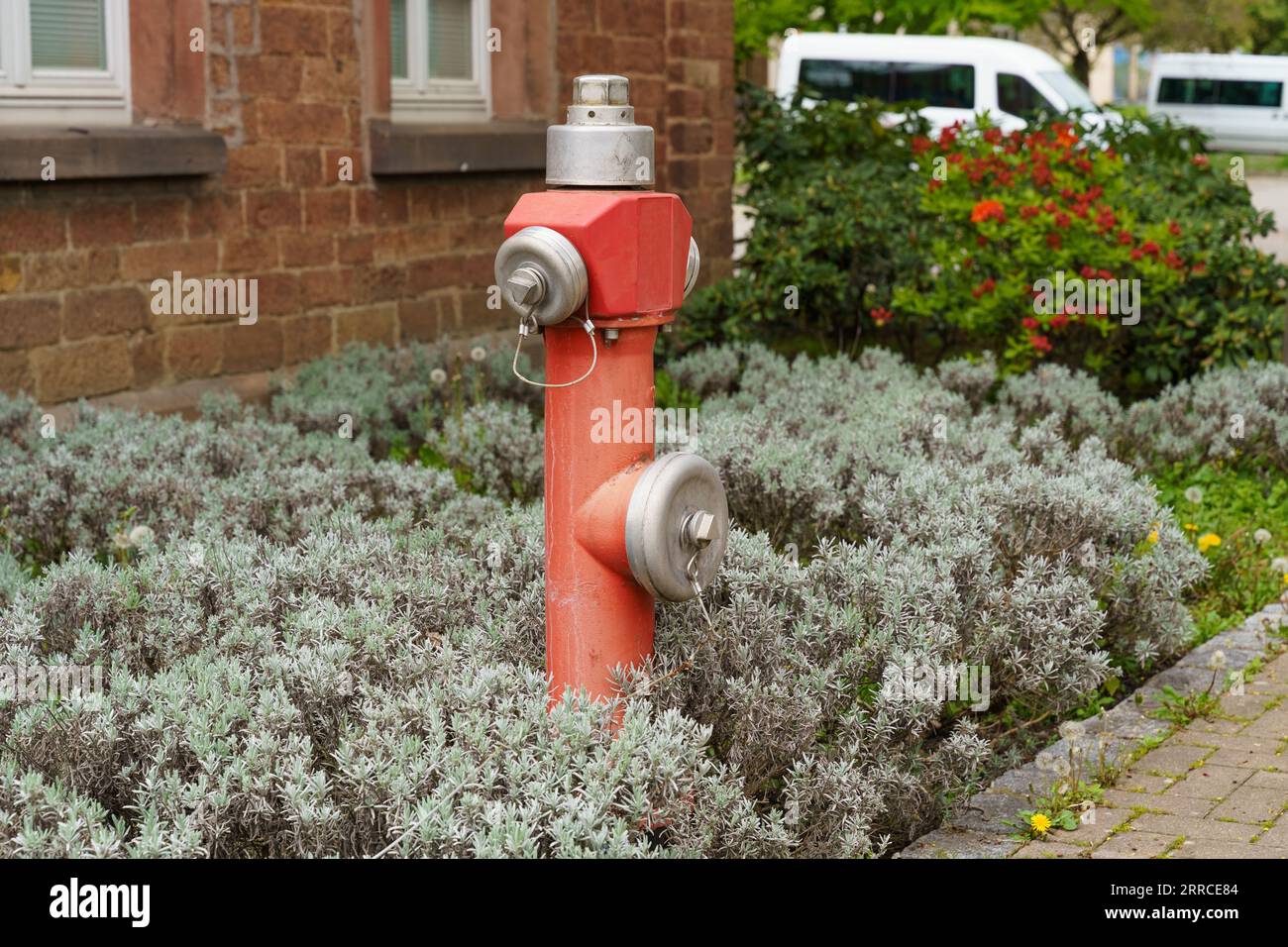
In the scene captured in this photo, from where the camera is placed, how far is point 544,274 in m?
3.33

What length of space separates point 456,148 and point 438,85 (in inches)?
24.3

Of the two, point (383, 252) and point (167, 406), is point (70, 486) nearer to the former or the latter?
point (167, 406)

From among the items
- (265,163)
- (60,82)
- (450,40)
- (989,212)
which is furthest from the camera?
(450,40)

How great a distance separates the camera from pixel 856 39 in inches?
1019

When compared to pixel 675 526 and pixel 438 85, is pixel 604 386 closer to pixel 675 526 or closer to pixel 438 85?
pixel 675 526

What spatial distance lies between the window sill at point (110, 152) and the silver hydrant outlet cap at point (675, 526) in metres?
4.46

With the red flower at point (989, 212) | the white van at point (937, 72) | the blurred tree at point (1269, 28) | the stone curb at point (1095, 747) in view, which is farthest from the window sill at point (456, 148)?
the blurred tree at point (1269, 28)

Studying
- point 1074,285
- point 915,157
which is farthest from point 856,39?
point 1074,285

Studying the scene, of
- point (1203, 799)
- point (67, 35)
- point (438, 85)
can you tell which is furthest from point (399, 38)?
point (1203, 799)

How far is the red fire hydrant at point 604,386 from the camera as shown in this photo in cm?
338

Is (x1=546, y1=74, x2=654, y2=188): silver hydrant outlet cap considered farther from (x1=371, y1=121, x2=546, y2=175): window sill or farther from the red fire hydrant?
(x1=371, y1=121, x2=546, y2=175): window sill

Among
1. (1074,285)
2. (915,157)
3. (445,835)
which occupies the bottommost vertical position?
(445,835)

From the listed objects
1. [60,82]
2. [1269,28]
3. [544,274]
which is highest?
[1269,28]

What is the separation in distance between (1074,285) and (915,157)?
258 centimetres
